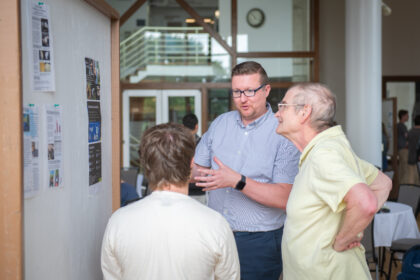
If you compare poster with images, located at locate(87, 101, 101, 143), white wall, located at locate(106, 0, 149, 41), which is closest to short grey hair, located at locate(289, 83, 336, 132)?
poster with images, located at locate(87, 101, 101, 143)

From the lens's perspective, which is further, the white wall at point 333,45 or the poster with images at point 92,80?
the white wall at point 333,45

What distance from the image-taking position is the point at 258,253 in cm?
241

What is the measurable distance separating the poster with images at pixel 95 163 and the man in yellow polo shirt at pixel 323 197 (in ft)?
2.67

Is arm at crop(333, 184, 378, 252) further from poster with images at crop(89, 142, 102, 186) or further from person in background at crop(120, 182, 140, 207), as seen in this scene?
person in background at crop(120, 182, 140, 207)

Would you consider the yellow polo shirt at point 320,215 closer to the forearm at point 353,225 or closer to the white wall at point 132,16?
the forearm at point 353,225

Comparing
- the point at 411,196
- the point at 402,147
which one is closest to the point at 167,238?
the point at 411,196

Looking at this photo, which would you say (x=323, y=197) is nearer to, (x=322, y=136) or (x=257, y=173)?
(x=322, y=136)

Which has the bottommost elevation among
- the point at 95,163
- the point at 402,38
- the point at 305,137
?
the point at 95,163

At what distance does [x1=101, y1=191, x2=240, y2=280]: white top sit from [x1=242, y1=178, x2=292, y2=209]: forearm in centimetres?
64

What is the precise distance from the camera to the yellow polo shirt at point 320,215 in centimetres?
178

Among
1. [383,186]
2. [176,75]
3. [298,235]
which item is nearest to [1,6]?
[298,235]

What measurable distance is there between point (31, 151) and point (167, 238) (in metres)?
0.51

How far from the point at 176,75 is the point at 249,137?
7.76 m

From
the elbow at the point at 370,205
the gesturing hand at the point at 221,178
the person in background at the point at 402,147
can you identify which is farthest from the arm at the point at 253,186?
the person in background at the point at 402,147
